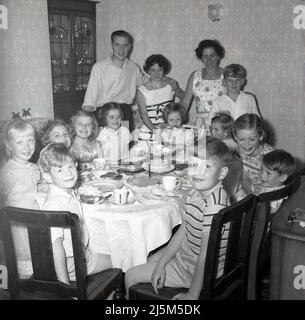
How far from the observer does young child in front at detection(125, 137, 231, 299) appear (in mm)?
1441

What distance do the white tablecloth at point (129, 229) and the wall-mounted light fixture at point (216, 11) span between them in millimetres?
2968

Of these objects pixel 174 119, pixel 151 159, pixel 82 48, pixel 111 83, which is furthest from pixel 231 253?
pixel 82 48

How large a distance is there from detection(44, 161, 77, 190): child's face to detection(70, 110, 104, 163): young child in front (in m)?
0.95

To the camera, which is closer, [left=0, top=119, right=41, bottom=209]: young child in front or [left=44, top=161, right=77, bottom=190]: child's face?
[left=44, top=161, right=77, bottom=190]: child's face

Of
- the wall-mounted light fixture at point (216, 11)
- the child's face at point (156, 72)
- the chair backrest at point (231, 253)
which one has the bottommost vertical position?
the chair backrest at point (231, 253)

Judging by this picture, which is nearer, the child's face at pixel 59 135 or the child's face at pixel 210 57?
the child's face at pixel 59 135

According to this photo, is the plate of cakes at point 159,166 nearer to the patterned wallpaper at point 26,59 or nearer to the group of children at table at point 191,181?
the group of children at table at point 191,181

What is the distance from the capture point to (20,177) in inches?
72.9

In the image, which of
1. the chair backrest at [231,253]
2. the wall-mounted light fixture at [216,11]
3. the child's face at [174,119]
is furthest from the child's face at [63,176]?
the wall-mounted light fixture at [216,11]

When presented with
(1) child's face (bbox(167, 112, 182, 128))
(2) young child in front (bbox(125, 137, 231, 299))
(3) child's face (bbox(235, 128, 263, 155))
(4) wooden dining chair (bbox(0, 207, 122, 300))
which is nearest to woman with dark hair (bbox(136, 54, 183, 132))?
(1) child's face (bbox(167, 112, 182, 128))

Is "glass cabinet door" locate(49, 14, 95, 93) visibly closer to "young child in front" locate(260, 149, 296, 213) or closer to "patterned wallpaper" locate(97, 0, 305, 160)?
"patterned wallpaper" locate(97, 0, 305, 160)

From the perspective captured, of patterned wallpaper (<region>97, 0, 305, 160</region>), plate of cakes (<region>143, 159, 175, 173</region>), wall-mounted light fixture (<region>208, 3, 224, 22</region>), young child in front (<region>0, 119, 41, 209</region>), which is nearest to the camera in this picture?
young child in front (<region>0, 119, 41, 209</region>)

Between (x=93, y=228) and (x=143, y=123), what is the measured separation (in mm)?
2169

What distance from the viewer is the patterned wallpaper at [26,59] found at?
366cm
